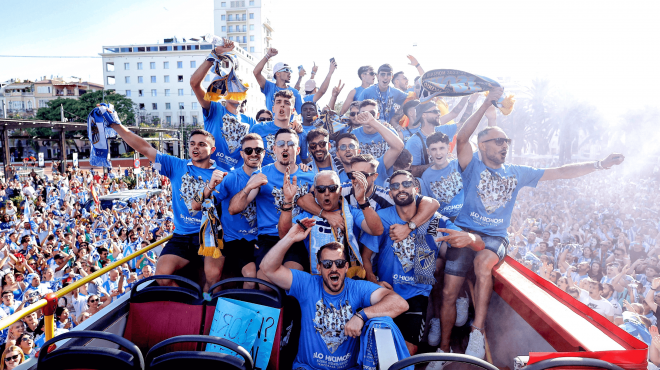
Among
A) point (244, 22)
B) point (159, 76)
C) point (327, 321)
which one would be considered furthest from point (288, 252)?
point (244, 22)

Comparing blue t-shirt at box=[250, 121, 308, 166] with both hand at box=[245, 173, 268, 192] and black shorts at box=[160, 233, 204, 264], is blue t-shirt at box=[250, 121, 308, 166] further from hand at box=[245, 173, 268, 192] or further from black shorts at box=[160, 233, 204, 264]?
black shorts at box=[160, 233, 204, 264]

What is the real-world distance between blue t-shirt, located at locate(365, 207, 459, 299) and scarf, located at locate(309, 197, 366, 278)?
0.17m

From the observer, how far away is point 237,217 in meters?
3.81

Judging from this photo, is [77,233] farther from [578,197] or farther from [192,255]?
[578,197]

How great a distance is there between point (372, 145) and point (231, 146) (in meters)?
1.82

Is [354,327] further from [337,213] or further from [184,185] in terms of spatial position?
[184,185]

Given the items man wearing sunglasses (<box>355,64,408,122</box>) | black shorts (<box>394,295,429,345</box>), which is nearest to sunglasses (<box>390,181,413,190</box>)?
black shorts (<box>394,295,429,345</box>)

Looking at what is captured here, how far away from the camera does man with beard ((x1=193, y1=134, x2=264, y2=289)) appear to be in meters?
Answer: 3.69

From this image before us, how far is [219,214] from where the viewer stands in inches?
149

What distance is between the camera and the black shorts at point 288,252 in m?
3.41

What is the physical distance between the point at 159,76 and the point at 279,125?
248 feet

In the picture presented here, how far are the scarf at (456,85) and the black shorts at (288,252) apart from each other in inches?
92.3

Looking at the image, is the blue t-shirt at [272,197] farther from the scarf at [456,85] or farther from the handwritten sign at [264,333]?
the scarf at [456,85]

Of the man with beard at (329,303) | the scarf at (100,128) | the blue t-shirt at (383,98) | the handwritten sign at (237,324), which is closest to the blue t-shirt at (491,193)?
the man with beard at (329,303)
